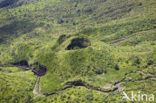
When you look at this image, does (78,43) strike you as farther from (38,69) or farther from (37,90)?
(37,90)

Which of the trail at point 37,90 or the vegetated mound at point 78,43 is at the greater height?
the vegetated mound at point 78,43

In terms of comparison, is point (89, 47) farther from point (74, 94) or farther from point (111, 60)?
point (74, 94)

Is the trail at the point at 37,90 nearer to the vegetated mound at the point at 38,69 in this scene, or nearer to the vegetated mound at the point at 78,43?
the vegetated mound at the point at 38,69

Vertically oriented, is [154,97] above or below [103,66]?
below

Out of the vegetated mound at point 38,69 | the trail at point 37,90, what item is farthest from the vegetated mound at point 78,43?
the trail at point 37,90

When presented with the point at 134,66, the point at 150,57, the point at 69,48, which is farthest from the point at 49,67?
the point at 150,57

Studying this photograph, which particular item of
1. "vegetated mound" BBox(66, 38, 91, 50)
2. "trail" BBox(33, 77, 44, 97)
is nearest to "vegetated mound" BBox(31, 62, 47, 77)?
"trail" BBox(33, 77, 44, 97)
